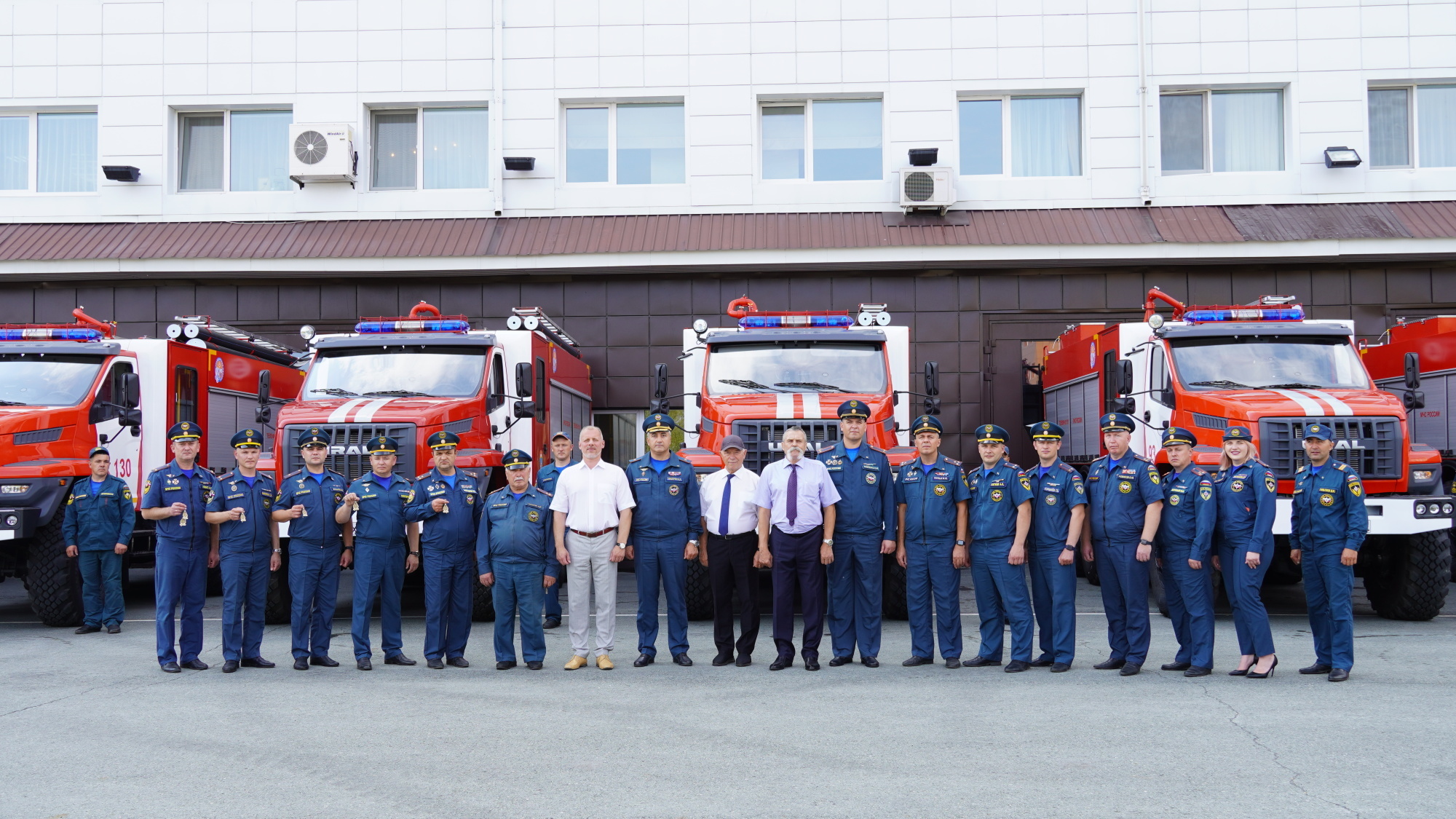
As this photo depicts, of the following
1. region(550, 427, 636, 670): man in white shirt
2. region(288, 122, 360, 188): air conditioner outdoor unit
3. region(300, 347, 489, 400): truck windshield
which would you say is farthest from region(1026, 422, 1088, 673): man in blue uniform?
region(288, 122, 360, 188): air conditioner outdoor unit

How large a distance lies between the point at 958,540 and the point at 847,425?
46.9 inches

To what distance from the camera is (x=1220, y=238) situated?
16.1m

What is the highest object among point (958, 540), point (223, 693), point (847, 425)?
point (847, 425)

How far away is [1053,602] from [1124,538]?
2.25ft

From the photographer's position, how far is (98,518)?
10.8 meters

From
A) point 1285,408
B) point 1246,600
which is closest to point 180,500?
point 1246,600

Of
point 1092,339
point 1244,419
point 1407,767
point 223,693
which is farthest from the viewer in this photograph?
point 1092,339

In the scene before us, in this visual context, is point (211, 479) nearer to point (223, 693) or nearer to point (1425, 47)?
point (223, 693)

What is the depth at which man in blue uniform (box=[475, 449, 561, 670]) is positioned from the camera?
8.63m

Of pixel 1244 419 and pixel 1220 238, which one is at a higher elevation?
pixel 1220 238

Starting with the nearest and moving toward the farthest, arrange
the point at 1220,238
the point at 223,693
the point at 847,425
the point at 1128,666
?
the point at 223,693
the point at 1128,666
the point at 847,425
the point at 1220,238

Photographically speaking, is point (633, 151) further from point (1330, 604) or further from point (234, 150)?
point (1330, 604)

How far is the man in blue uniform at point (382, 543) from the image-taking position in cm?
879

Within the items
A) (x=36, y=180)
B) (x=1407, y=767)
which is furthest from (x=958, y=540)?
(x=36, y=180)
